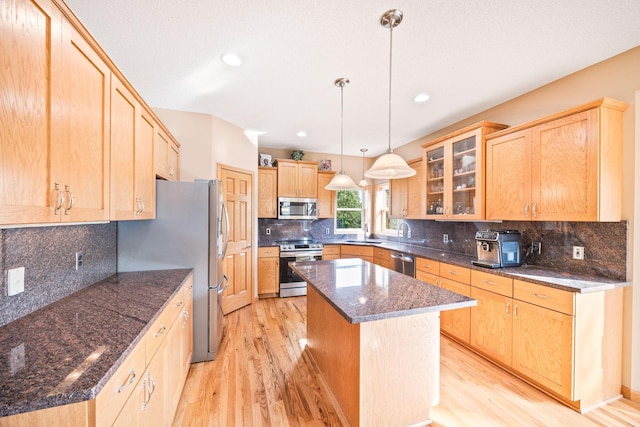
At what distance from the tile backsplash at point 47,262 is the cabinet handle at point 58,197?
422 mm

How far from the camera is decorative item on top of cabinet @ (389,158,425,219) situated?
3877 millimetres

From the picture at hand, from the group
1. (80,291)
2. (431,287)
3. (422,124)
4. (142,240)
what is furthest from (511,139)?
(80,291)

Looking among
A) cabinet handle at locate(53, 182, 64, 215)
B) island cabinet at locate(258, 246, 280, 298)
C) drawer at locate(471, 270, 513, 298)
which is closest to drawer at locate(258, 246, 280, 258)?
island cabinet at locate(258, 246, 280, 298)

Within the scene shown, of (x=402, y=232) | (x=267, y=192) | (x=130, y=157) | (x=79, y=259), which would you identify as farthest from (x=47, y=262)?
(x=402, y=232)

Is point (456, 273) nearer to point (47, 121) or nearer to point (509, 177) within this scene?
point (509, 177)

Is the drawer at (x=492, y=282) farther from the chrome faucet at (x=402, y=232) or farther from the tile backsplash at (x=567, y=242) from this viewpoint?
the chrome faucet at (x=402, y=232)

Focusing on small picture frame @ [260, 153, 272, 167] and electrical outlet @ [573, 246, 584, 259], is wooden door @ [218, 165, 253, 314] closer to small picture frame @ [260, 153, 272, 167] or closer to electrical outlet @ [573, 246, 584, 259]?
small picture frame @ [260, 153, 272, 167]

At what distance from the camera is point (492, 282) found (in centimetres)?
240

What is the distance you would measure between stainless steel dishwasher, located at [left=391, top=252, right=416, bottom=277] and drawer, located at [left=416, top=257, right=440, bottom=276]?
9 cm

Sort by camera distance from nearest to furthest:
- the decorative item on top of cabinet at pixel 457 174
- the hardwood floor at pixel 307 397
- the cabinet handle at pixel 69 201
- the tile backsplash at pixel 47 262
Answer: the cabinet handle at pixel 69 201 < the tile backsplash at pixel 47 262 < the hardwood floor at pixel 307 397 < the decorative item on top of cabinet at pixel 457 174

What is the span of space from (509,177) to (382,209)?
3.02 metres

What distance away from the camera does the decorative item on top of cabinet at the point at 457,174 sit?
110 inches

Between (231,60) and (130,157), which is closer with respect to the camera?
(130,157)

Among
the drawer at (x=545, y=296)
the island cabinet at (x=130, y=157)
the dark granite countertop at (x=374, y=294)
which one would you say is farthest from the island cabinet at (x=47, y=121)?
the drawer at (x=545, y=296)
